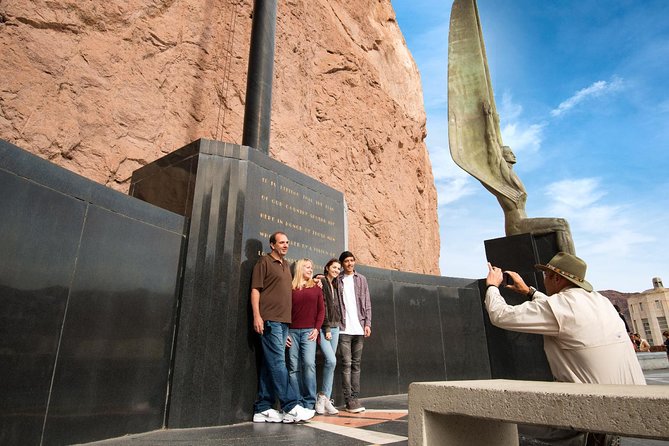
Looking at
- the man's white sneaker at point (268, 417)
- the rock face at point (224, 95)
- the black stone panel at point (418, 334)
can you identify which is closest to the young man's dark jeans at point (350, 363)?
the man's white sneaker at point (268, 417)

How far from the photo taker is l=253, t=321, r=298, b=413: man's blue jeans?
409 cm

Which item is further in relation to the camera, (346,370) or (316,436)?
(346,370)

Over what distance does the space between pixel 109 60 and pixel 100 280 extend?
25.6 feet

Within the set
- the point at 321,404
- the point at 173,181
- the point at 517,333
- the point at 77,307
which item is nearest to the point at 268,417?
the point at 321,404

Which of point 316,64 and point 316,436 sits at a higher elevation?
point 316,64

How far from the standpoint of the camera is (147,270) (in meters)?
3.98

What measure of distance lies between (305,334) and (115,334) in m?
1.90

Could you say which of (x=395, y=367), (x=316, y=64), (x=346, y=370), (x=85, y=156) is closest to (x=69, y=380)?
(x=346, y=370)

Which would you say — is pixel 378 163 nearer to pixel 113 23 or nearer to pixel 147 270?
pixel 113 23

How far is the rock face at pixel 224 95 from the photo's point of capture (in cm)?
808

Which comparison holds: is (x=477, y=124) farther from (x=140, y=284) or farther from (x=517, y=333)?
(x=140, y=284)

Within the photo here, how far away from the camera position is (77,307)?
3258 mm

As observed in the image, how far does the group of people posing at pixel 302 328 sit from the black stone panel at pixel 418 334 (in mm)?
2110

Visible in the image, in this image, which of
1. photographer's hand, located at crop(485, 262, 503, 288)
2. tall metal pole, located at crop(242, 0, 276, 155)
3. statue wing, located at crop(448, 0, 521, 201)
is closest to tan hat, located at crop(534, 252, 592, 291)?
photographer's hand, located at crop(485, 262, 503, 288)
